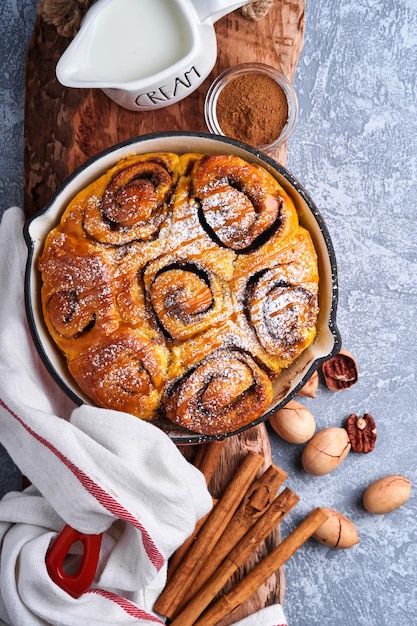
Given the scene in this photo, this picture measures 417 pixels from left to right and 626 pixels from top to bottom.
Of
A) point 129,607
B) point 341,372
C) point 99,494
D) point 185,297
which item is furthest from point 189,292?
point 129,607

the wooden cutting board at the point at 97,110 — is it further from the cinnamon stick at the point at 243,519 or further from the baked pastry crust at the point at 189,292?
the baked pastry crust at the point at 189,292

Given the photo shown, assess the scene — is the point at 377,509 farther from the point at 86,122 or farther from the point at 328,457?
the point at 86,122

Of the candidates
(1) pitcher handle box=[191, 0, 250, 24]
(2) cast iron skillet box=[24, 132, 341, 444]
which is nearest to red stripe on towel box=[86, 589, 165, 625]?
(2) cast iron skillet box=[24, 132, 341, 444]

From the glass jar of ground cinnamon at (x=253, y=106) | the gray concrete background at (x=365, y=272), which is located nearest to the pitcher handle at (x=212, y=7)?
Result: the glass jar of ground cinnamon at (x=253, y=106)

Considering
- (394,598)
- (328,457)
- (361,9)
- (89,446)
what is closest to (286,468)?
(328,457)

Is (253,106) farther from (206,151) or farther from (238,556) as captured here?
(238,556)
